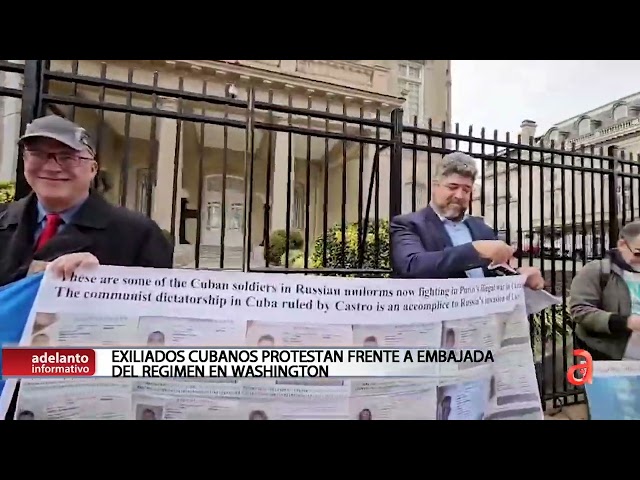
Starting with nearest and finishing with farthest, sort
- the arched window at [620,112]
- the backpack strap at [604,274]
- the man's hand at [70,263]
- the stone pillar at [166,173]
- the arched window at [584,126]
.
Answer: the man's hand at [70,263]
the stone pillar at [166,173]
the backpack strap at [604,274]
the arched window at [620,112]
the arched window at [584,126]

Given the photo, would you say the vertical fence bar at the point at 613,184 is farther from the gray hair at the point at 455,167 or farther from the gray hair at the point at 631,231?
the gray hair at the point at 455,167

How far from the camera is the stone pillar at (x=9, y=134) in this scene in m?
2.59

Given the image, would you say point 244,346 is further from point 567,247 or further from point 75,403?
point 567,247

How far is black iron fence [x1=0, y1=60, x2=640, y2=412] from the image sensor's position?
2.68 metres

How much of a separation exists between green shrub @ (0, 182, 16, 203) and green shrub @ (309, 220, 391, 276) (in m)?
1.82

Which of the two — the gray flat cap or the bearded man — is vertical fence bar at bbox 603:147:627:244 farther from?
the gray flat cap

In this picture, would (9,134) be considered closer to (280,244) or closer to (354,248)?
(280,244)

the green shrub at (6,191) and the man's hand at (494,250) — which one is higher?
the green shrub at (6,191)

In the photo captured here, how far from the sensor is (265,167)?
2.93m

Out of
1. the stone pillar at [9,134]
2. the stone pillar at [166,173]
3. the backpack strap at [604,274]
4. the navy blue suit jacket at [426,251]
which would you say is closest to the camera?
the stone pillar at [9,134]

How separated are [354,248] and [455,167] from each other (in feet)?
2.95

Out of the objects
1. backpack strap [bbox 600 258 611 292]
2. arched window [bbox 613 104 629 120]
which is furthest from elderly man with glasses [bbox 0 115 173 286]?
arched window [bbox 613 104 629 120]

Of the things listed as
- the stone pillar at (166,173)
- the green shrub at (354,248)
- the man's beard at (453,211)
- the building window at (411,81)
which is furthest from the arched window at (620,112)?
the stone pillar at (166,173)
